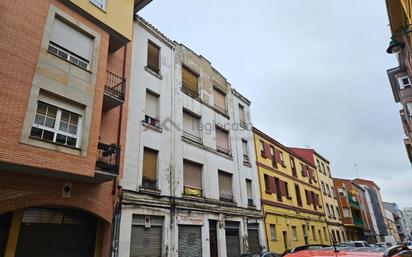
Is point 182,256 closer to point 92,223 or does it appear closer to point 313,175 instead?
point 92,223

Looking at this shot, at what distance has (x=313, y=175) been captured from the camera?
32312 millimetres

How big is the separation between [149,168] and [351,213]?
1423 inches

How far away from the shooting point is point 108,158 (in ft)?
33.1

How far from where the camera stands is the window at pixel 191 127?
15.7 meters

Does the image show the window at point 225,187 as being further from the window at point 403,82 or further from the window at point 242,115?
the window at point 403,82

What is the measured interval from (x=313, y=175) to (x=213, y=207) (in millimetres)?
21387

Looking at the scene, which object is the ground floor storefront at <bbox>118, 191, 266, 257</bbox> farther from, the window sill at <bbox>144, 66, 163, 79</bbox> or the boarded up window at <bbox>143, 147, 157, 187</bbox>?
the window sill at <bbox>144, 66, 163, 79</bbox>

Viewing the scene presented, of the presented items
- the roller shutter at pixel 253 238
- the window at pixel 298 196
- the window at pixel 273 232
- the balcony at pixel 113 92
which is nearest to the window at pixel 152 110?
the balcony at pixel 113 92

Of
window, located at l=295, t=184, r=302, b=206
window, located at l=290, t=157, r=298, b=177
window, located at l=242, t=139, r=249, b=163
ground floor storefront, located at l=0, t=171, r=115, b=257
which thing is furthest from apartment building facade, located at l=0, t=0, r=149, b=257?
window, located at l=290, t=157, r=298, b=177

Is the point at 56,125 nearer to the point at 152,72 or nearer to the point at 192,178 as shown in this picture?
the point at 152,72

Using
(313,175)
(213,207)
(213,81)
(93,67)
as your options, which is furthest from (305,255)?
(313,175)

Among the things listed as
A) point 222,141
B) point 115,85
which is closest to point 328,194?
point 222,141

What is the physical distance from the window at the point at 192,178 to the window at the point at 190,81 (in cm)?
467

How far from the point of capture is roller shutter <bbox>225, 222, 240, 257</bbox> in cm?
1535
